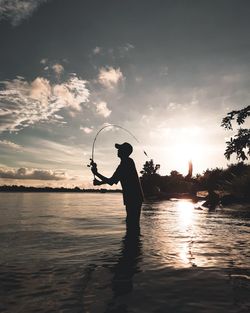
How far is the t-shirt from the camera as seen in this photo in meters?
8.66

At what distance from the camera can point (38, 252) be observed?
24.1 feet

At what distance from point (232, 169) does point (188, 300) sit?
4069 centimetres

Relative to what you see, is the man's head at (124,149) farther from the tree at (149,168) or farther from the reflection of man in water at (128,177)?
the tree at (149,168)

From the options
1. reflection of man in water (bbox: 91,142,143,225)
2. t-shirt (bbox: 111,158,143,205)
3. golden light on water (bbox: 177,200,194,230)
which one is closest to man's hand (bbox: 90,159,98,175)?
reflection of man in water (bbox: 91,142,143,225)

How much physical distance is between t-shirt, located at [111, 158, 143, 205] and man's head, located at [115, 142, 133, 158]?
140 mm

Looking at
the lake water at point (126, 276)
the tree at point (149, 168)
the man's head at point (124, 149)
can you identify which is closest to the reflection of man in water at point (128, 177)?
the man's head at point (124, 149)

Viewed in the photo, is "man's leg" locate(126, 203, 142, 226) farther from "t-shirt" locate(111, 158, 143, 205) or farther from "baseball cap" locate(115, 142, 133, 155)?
"baseball cap" locate(115, 142, 133, 155)

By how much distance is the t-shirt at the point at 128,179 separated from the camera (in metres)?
8.66

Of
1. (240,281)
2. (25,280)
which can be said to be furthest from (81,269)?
(240,281)

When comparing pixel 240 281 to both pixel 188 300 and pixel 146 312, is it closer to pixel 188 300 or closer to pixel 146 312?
pixel 188 300

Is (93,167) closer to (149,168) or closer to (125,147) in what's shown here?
(125,147)

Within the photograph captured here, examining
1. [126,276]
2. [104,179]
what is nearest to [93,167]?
[104,179]

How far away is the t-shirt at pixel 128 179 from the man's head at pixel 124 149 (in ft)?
0.46

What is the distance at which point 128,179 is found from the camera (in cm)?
869
